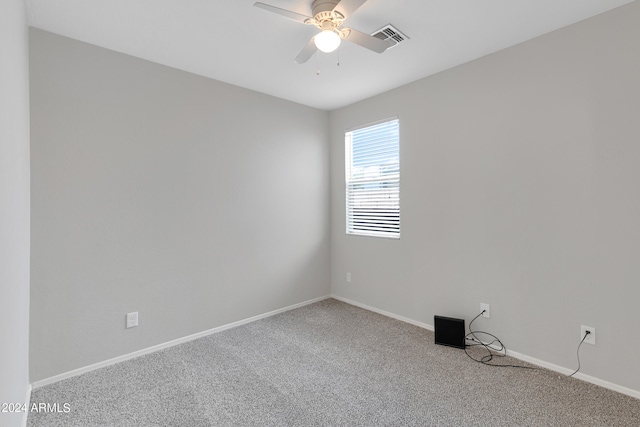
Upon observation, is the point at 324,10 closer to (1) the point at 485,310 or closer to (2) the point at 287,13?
(2) the point at 287,13

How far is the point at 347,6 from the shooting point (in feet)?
5.54

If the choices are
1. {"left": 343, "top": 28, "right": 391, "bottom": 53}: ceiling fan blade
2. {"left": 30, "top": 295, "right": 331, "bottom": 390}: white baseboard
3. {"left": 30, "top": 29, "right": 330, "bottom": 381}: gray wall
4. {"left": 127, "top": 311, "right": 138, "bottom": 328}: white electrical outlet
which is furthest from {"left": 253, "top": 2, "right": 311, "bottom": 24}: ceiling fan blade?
{"left": 30, "top": 295, "right": 331, "bottom": 390}: white baseboard

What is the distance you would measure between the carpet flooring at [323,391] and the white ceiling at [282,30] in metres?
2.52

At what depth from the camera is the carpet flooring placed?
70.2 inches

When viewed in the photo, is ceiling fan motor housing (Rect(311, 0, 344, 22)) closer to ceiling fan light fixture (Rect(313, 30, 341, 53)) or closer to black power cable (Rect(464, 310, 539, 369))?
ceiling fan light fixture (Rect(313, 30, 341, 53))

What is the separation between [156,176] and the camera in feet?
8.63

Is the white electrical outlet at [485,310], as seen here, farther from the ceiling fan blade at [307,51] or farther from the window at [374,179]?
the ceiling fan blade at [307,51]

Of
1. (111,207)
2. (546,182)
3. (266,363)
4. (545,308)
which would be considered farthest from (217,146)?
(545,308)

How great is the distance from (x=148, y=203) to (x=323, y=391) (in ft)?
6.77

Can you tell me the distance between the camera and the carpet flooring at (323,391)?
5.85ft

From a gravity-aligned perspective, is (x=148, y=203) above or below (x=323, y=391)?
above

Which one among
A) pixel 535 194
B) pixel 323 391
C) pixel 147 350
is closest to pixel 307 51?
pixel 535 194

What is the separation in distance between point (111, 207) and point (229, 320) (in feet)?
5.10

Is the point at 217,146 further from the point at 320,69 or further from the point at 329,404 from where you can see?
the point at 329,404
